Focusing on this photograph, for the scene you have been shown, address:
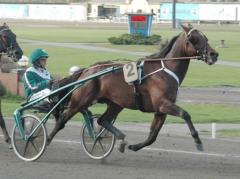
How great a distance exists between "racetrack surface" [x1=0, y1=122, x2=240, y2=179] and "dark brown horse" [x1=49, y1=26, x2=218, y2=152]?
0.40 meters

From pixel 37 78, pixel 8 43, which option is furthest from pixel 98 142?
pixel 8 43

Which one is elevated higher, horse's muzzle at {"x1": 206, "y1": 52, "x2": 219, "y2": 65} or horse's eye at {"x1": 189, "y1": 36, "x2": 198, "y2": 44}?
horse's eye at {"x1": 189, "y1": 36, "x2": 198, "y2": 44}

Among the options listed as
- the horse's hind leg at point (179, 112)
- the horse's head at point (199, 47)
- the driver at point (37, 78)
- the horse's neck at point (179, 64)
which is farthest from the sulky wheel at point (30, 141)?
the horse's head at point (199, 47)

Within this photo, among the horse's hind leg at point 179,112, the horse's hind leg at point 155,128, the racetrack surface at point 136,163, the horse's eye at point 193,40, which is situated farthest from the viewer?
the horse's hind leg at point 155,128

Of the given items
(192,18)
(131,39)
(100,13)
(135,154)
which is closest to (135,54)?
(131,39)

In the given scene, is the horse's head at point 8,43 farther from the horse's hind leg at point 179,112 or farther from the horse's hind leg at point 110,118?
the horse's hind leg at point 179,112

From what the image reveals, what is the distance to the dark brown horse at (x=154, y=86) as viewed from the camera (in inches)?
396

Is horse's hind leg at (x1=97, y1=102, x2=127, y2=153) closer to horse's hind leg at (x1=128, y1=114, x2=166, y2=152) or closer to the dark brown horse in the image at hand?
the dark brown horse

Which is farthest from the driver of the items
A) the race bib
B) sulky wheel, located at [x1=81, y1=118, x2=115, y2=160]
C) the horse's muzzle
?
the horse's muzzle

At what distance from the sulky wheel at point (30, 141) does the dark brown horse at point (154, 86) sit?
0.57 ft

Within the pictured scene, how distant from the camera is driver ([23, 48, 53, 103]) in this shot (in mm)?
10922

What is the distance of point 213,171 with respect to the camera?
9.85 metres

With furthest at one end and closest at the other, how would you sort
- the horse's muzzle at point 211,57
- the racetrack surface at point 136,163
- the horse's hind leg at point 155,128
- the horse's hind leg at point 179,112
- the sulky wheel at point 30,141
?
the sulky wheel at point 30,141, the horse's hind leg at point 155,128, the horse's muzzle at point 211,57, the horse's hind leg at point 179,112, the racetrack surface at point 136,163

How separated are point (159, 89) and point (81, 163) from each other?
1.58m
